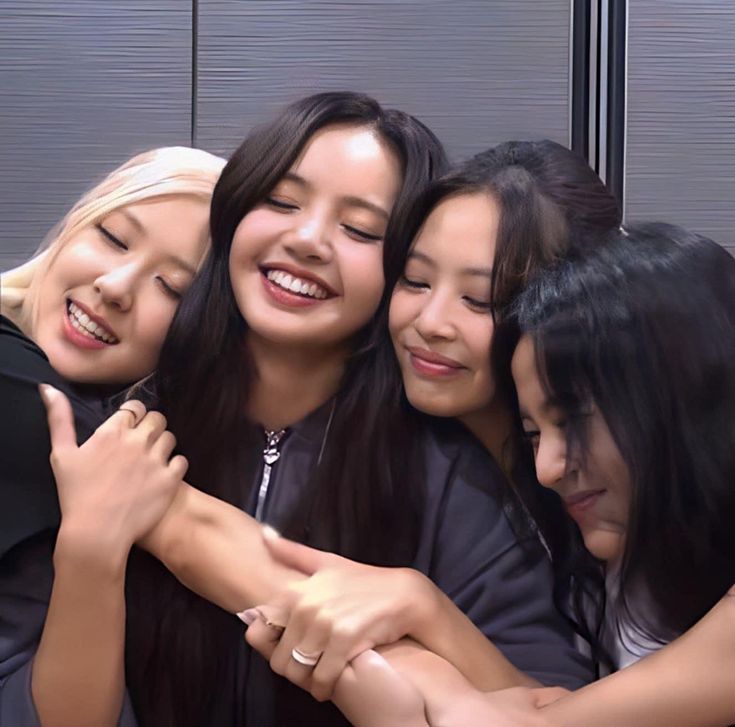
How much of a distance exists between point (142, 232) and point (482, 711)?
682mm

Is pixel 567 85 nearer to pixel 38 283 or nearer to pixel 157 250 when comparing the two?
pixel 157 250

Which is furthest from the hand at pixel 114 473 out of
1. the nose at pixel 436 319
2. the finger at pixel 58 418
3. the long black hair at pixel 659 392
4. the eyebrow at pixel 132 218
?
the long black hair at pixel 659 392

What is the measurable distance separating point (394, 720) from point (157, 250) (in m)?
0.61

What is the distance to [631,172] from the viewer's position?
1.35 m

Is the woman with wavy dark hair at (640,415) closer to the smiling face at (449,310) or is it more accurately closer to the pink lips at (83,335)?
the smiling face at (449,310)

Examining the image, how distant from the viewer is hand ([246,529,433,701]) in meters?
1.21

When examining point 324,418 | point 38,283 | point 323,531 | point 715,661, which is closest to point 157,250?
point 38,283

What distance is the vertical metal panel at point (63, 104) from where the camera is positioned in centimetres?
134

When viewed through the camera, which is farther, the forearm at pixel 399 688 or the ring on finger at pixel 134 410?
the ring on finger at pixel 134 410

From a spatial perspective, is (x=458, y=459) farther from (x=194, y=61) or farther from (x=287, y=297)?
(x=194, y=61)

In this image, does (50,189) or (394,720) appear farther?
(50,189)

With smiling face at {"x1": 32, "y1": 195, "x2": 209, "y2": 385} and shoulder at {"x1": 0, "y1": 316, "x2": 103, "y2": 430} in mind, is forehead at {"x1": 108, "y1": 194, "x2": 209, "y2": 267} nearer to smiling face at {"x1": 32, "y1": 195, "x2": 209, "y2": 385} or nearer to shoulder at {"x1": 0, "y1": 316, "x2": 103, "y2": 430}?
smiling face at {"x1": 32, "y1": 195, "x2": 209, "y2": 385}

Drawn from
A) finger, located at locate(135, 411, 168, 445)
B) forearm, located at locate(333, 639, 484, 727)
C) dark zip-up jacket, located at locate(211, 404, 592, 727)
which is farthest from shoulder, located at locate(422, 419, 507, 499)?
finger, located at locate(135, 411, 168, 445)

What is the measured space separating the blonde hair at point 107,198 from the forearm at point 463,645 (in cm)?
56
